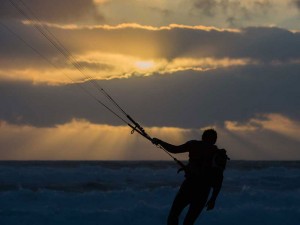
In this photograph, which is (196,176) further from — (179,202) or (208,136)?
(208,136)

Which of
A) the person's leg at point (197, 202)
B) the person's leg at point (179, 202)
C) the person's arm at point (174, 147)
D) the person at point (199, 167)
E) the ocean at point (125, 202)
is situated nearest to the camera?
the person's arm at point (174, 147)

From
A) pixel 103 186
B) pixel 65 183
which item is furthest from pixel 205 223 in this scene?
pixel 65 183

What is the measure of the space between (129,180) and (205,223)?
76.7 ft

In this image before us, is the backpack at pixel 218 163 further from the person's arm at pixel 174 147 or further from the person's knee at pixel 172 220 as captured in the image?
the person's knee at pixel 172 220

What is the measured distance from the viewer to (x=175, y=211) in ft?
33.0

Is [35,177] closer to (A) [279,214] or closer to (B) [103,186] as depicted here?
(B) [103,186]

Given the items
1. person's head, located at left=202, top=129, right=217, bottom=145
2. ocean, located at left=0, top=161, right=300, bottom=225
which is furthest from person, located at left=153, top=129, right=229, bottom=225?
ocean, located at left=0, top=161, right=300, bottom=225

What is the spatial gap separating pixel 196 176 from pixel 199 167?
162mm

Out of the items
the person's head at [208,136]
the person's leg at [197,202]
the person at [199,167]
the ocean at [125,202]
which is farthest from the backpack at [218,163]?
the ocean at [125,202]

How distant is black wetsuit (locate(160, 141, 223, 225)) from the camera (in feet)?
32.4

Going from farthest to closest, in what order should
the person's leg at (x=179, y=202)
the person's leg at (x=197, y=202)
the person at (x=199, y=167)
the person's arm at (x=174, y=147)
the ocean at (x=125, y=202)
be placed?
1. the ocean at (x=125, y=202)
2. the person's leg at (x=197, y=202)
3. the person's leg at (x=179, y=202)
4. the person at (x=199, y=167)
5. the person's arm at (x=174, y=147)

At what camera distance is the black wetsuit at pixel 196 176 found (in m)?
9.89

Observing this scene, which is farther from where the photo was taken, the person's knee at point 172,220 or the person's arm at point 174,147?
the person's knee at point 172,220

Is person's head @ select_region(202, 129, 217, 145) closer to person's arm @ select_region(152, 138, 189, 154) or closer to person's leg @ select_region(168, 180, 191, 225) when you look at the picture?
person's arm @ select_region(152, 138, 189, 154)
